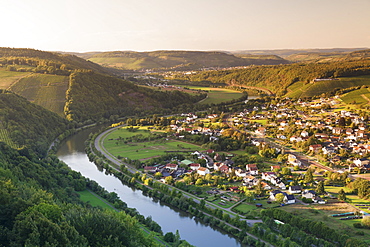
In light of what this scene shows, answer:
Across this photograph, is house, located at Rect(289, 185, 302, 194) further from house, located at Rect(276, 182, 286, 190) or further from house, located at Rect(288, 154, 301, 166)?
house, located at Rect(288, 154, 301, 166)

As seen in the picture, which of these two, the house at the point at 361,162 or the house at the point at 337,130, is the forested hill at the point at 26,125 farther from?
the house at the point at 337,130

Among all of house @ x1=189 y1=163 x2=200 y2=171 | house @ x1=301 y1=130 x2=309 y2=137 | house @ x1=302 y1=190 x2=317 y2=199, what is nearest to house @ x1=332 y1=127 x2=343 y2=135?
house @ x1=301 y1=130 x2=309 y2=137

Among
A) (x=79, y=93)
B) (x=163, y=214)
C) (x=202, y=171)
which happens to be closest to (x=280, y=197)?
(x=202, y=171)

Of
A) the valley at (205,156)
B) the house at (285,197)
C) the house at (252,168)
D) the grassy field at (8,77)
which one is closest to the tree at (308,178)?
the valley at (205,156)

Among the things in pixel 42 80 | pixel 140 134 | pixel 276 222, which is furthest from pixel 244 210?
Result: pixel 42 80

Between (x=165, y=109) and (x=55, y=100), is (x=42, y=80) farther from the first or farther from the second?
(x=165, y=109)

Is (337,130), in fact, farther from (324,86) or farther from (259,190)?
(324,86)
